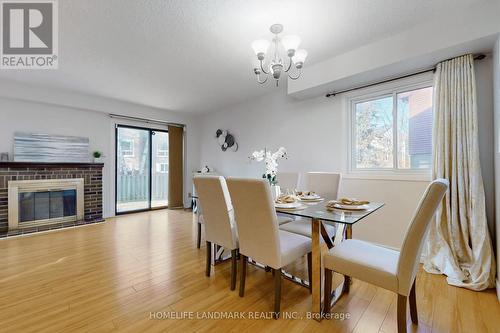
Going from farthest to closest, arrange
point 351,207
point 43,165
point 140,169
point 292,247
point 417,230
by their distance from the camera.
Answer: point 140,169, point 43,165, point 351,207, point 292,247, point 417,230

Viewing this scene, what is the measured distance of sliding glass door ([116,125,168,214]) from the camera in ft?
16.1

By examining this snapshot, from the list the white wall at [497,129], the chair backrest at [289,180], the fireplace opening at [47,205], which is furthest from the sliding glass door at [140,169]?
the white wall at [497,129]

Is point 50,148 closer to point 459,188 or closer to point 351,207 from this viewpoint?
point 351,207

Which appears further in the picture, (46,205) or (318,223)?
(46,205)

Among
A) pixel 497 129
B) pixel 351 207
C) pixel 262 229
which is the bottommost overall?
pixel 262 229

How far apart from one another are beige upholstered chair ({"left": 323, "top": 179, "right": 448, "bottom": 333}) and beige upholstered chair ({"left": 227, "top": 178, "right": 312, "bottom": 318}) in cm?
28

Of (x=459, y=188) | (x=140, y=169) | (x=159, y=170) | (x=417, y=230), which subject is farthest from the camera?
(x=159, y=170)

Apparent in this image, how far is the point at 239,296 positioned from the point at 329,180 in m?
1.64

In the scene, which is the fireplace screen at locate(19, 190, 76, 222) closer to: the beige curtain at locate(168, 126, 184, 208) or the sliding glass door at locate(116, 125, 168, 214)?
the sliding glass door at locate(116, 125, 168, 214)

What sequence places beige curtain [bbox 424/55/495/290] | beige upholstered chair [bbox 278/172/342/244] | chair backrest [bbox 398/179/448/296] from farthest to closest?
beige upholstered chair [bbox 278/172/342/244] → beige curtain [bbox 424/55/495/290] → chair backrest [bbox 398/179/448/296]

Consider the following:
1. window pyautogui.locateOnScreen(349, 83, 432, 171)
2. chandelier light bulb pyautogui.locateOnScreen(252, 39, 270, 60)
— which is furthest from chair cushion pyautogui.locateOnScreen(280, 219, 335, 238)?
chandelier light bulb pyautogui.locateOnScreen(252, 39, 270, 60)

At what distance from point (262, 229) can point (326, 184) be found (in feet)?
4.64

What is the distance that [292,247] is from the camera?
166 centimetres

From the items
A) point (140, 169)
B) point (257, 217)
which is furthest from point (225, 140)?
point (257, 217)
